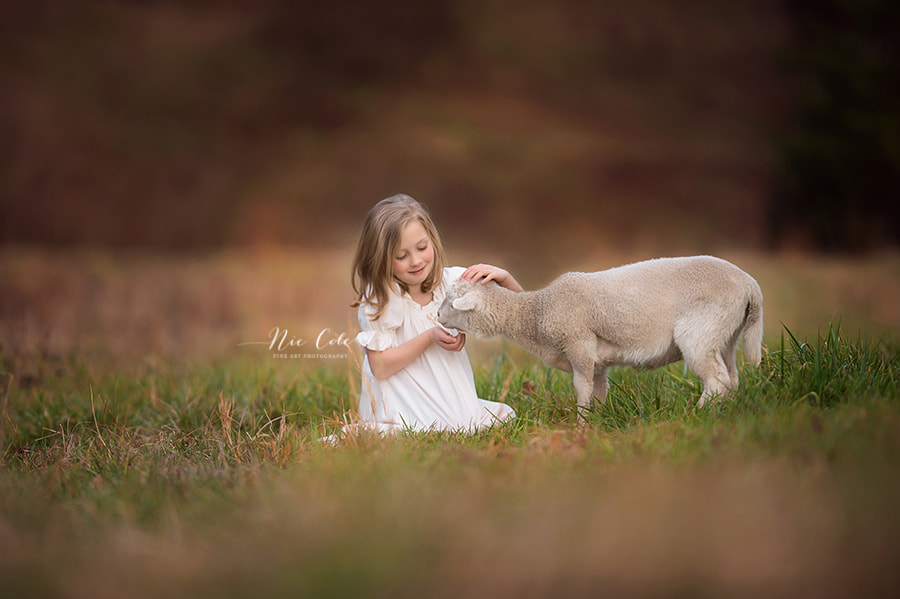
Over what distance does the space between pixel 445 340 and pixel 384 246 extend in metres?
0.59

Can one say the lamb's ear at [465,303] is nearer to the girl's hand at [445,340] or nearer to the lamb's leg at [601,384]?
Result: the girl's hand at [445,340]

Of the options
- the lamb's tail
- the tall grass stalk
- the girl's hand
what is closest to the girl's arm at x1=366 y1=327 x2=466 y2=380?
the girl's hand

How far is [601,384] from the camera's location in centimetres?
369

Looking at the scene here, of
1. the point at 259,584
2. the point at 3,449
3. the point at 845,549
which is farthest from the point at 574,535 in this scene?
the point at 3,449

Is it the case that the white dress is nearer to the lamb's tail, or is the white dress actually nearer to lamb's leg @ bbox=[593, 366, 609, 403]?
lamb's leg @ bbox=[593, 366, 609, 403]

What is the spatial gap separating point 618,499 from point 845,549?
63 centimetres

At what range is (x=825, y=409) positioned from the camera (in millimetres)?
2961

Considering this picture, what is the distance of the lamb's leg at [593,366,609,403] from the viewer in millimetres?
3670

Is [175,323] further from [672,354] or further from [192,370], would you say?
[672,354]

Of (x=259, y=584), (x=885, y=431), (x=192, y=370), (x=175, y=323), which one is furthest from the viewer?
(x=175, y=323)

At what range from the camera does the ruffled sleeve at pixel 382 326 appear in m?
3.83

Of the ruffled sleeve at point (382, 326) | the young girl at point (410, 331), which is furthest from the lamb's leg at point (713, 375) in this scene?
the ruffled sleeve at point (382, 326)

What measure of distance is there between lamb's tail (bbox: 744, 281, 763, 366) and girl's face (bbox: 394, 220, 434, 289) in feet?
5.24

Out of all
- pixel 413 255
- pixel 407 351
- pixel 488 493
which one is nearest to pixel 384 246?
pixel 413 255
